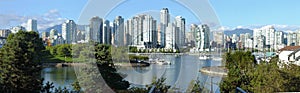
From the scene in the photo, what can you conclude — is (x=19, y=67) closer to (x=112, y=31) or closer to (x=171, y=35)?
(x=112, y=31)

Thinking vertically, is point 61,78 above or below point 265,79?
below

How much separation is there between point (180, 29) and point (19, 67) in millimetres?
3720

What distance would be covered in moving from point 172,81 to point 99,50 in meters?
0.89

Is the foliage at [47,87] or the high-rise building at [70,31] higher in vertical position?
the high-rise building at [70,31]

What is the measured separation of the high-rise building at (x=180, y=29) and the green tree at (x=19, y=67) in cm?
321

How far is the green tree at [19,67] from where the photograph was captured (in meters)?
5.62

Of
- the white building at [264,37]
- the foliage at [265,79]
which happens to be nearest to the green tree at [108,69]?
the foliage at [265,79]

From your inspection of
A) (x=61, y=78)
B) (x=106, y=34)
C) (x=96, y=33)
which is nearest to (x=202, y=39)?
(x=106, y=34)

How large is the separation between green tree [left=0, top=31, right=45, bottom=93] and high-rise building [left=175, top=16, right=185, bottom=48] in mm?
3215

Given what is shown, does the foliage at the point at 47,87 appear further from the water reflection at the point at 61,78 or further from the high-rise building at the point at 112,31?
the high-rise building at the point at 112,31

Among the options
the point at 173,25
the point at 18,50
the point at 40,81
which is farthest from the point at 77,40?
the point at 18,50

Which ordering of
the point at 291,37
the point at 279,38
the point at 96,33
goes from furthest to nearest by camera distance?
1. the point at 279,38
2. the point at 291,37
3. the point at 96,33

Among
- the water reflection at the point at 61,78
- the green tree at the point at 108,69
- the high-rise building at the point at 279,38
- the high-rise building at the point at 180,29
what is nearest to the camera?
the high-rise building at the point at 180,29

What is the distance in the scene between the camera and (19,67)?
19.2 ft
